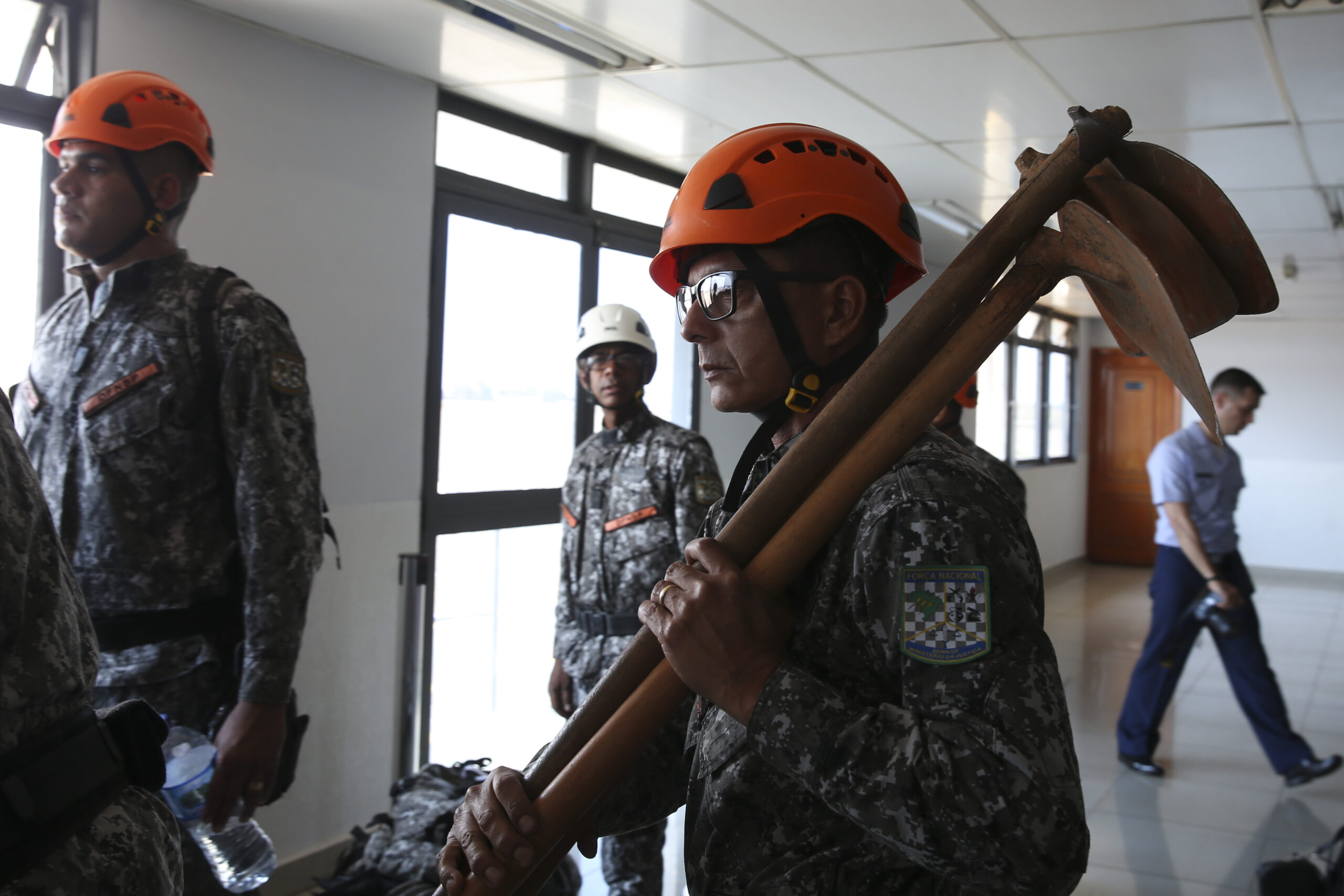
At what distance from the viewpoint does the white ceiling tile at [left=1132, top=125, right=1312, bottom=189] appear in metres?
4.18

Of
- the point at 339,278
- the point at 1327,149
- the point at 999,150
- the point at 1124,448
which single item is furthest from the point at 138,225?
the point at 1124,448

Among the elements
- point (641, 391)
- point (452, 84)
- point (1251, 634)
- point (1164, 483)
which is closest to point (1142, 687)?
point (1251, 634)

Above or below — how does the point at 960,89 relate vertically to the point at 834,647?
above

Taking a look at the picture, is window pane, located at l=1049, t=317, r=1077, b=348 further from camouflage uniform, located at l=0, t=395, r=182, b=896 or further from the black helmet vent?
camouflage uniform, located at l=0, t=395, r=182, b=896

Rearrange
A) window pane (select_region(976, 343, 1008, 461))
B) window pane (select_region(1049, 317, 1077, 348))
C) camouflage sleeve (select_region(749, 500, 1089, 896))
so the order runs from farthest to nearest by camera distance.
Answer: window pane (select_region(1049, 317, 1077, 348)), window pane (select_region(976, 343, 1008, 461)), camouflage sleeve (select_region(749, 500, 1089, 896))

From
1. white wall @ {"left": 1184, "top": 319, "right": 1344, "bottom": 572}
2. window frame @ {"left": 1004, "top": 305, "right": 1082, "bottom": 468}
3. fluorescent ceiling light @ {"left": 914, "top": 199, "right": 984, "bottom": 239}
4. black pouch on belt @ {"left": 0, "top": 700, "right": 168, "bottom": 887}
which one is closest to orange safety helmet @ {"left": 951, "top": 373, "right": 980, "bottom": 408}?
fluorescent ceiling light @ {"left": 914, "top": 199, "right": 984, "bottom": 239}

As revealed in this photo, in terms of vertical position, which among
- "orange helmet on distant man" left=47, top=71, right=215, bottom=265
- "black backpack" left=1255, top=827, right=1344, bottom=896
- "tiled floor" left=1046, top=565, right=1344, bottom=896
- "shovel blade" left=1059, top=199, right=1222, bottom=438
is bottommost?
"tiled floor" left=1046, top=565, right=1344, bottom=896

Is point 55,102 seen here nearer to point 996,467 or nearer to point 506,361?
point 506,361

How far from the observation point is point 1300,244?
21.6 ft

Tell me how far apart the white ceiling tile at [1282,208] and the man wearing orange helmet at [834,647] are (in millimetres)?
5006

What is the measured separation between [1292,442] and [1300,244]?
16.7 feet

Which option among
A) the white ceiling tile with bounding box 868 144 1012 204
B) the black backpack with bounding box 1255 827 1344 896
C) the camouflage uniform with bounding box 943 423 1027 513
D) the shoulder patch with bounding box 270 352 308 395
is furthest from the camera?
the white ceiling tile with bounding box 868 144 1012 204

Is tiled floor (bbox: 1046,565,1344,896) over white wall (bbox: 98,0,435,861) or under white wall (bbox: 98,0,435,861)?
under

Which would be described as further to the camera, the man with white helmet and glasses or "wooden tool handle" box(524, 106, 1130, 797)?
the man with white helmet and glasses
